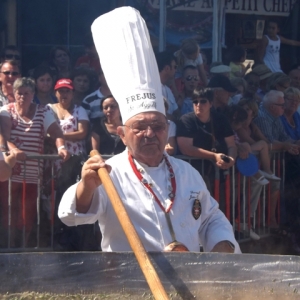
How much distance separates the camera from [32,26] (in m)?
10.9

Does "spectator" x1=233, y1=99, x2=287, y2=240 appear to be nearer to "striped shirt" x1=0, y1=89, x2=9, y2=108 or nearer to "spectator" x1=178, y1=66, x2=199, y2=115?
"spectator" x1=178, y1=66, x2=199, y2=115

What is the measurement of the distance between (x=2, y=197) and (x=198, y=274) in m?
3.79

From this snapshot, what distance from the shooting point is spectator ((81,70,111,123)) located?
21.8ft

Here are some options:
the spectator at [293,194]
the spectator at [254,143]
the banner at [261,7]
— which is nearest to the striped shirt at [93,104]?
the spectator at [254,143]

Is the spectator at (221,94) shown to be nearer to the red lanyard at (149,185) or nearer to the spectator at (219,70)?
the spectator at (219,70)

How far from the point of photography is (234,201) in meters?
6.84

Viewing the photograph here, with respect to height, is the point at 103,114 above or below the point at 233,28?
below

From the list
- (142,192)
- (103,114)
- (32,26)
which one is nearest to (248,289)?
(142,192)

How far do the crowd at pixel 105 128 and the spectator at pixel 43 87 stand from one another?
0.03 feet

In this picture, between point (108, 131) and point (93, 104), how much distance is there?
529mm

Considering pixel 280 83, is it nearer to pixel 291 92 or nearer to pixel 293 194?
pixel 291 92

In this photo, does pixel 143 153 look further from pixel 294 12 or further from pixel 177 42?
pixel 294 12

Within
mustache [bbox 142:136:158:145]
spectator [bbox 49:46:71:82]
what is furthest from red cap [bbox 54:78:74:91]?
mustache [bbox 142:136:158:145]

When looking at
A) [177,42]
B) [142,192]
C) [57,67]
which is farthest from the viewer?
[177,42]
